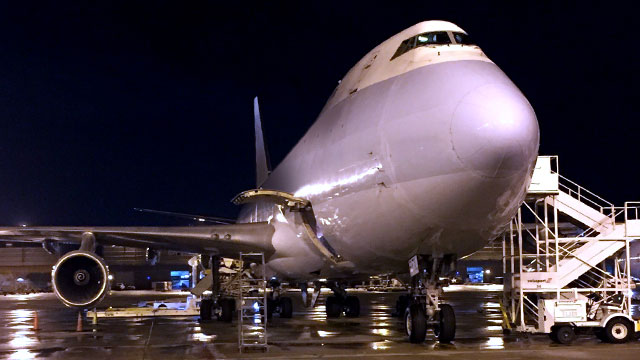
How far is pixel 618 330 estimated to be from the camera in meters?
15.2

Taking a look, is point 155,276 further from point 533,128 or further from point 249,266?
point 533,128

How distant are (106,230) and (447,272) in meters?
9.97

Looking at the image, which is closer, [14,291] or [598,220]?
[598,220]

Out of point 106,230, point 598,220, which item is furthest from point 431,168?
point 106,230

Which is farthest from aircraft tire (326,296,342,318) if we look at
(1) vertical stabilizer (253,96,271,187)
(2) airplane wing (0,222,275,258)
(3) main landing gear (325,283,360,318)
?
(1) vertical stabilizer (253,96,271,187)

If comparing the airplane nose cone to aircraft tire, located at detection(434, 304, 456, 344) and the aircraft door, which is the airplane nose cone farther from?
aircraft tire, located at detection(434, 304, 456, 344)

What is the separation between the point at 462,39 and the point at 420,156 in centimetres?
290

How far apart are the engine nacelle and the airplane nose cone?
1080cm

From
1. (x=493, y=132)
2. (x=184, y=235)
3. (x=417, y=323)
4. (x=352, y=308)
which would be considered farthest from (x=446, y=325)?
(x=352, y=308)

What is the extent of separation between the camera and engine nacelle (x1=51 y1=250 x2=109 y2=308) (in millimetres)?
17688

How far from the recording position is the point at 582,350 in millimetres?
13703

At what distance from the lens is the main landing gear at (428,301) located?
13.4m

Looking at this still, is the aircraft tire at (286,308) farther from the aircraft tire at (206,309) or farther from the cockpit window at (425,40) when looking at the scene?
the cockpit window at (425,40)

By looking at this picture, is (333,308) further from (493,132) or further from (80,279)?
(493,132)
